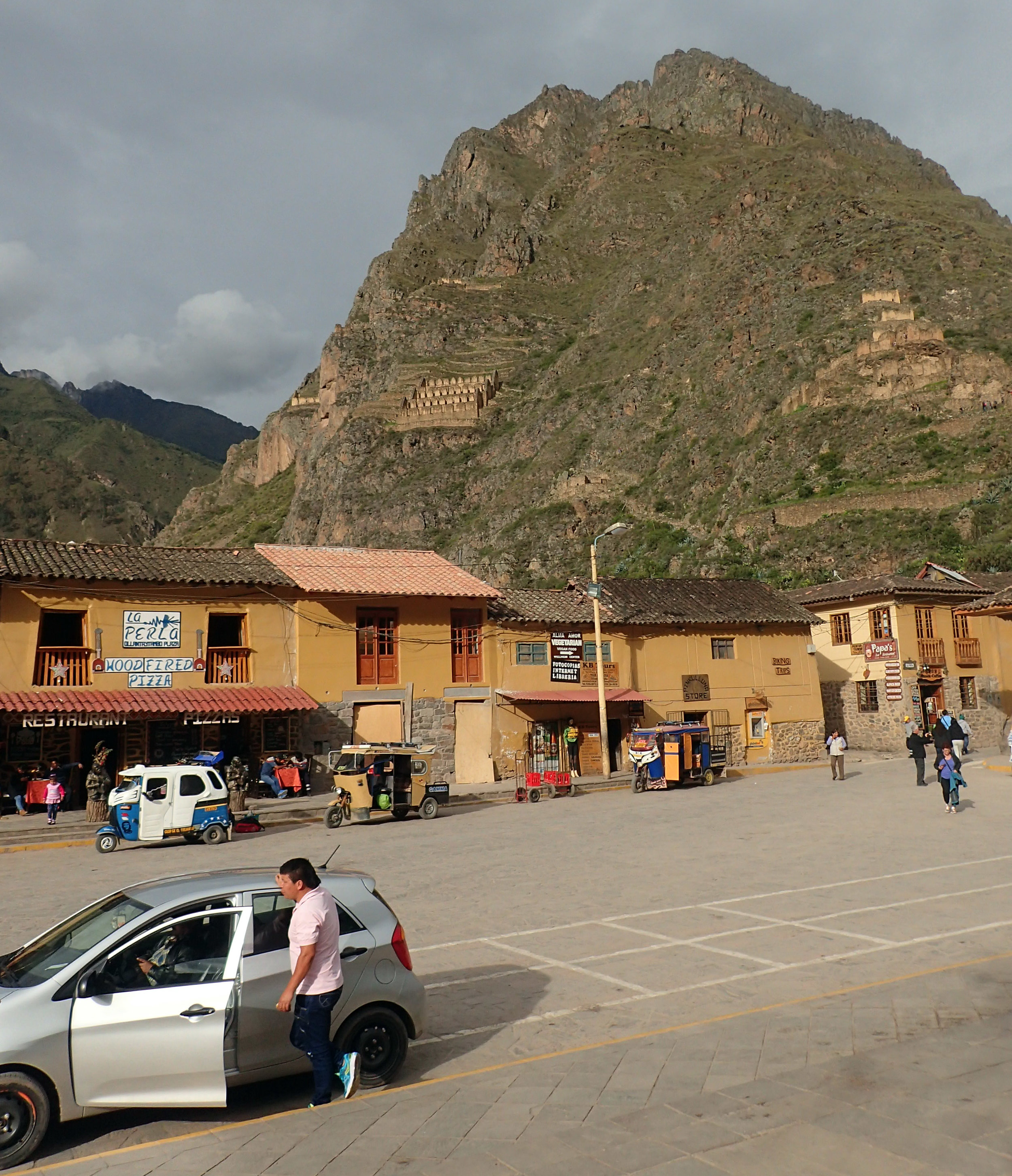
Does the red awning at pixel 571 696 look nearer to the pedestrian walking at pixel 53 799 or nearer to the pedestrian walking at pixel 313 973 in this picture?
the pedestrian walking at pixel 53 799

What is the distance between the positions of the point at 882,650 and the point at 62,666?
29.5m

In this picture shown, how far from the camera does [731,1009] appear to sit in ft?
25.6

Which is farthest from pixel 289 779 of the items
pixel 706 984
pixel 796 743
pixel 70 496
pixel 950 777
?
pixel 70 496

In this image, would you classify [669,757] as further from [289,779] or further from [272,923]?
[272,923]

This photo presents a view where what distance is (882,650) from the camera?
124ft

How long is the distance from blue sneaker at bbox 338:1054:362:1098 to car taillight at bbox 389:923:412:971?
2.18ft

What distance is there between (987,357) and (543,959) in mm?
73600

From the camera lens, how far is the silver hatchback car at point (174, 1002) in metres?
5.41

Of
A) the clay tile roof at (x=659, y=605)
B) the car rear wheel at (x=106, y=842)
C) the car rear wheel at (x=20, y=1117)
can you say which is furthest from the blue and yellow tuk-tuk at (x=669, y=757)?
the car rear wheel at (x=20, y=1117)

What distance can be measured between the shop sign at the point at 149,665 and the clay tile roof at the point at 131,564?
2.14 meters

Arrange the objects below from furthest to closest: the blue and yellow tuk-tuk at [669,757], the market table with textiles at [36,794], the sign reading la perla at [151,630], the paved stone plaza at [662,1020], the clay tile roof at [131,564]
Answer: the blue and yellow tuk-tuk at [669,757]
the sign reading la perla at [151,630]
the clay tile roof at [131,564]
the market table with textiles at [36,794]
the paved stone plaza at [662,1020]

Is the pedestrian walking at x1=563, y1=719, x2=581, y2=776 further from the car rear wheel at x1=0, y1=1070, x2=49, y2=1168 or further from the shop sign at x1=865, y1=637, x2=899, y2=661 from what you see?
the car rear wheel at x1=0, y1=1070, x2=49, y2=1168

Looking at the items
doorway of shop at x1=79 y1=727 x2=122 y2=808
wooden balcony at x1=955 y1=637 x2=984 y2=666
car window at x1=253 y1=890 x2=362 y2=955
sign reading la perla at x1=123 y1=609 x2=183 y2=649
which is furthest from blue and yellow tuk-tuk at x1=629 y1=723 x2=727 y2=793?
car window at x1=253 y1=890 x2=362 y2=955

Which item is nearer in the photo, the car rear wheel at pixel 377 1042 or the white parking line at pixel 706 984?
the car rear wheel at pixel 377 1042
